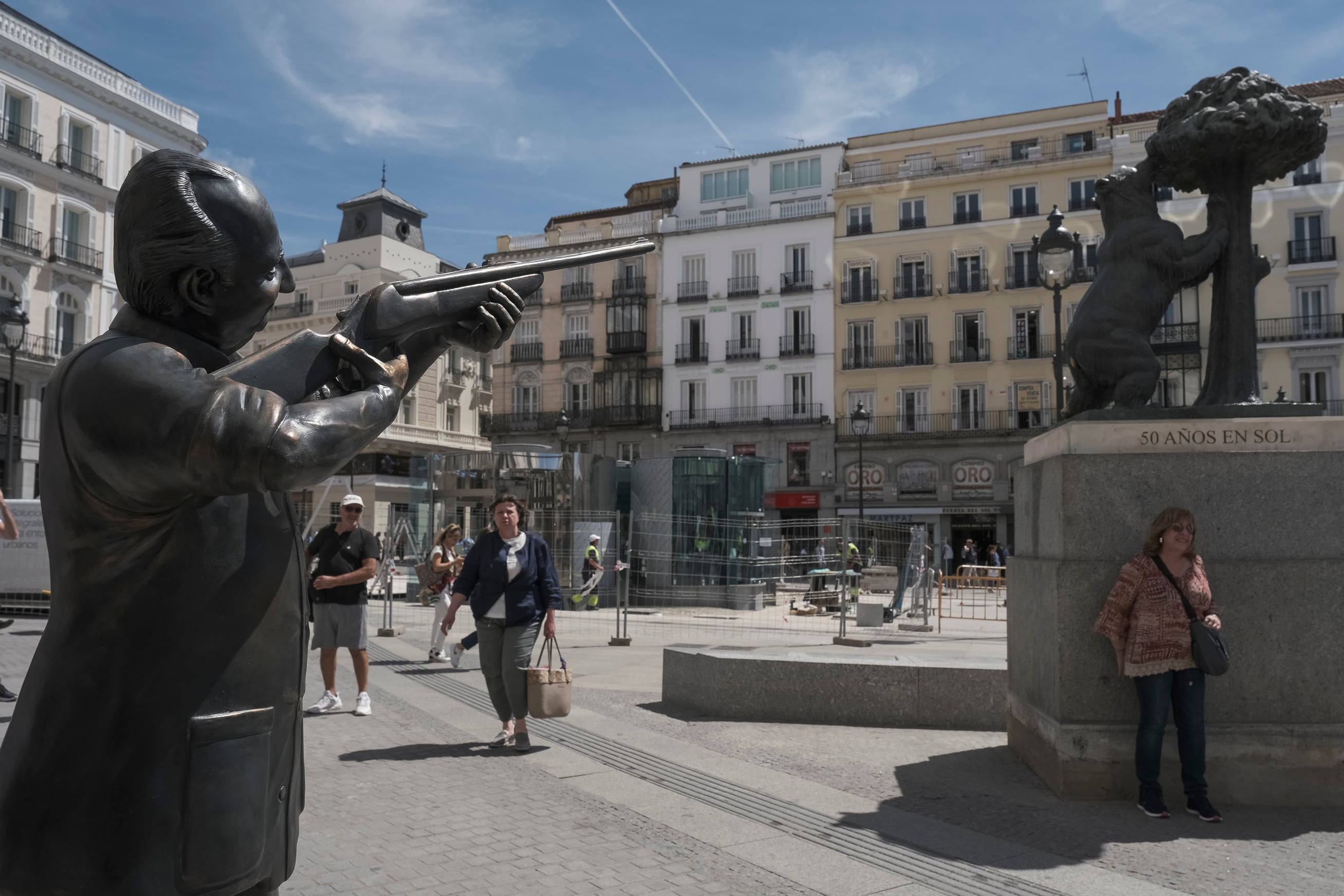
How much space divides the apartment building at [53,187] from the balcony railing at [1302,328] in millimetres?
42224

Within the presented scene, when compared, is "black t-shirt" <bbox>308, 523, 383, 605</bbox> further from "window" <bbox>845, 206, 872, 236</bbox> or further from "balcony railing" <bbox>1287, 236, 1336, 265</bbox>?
"balcony railing" <bbox>1287, 236, 1336, 265</bbox>

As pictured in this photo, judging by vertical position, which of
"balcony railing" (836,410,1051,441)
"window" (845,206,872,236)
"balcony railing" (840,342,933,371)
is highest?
"window" (845,206,872,236)

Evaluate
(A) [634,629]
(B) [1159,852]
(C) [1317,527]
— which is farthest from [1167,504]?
(A) [634,629]

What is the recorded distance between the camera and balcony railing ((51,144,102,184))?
116ft

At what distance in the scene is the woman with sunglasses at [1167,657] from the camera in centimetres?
500

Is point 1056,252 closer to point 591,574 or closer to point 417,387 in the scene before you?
point 591,574

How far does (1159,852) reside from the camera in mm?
4531

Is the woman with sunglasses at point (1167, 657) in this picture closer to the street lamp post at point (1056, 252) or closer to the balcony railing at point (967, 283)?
the street lamp post at point (1056, 252)

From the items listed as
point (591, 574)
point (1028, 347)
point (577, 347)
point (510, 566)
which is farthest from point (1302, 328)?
point (510, 566)

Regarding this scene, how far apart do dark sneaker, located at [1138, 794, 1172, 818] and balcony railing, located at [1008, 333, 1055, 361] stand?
3844 cm

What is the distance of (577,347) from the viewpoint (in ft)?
160

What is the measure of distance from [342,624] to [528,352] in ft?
138

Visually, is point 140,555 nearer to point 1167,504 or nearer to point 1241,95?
point 1167,504

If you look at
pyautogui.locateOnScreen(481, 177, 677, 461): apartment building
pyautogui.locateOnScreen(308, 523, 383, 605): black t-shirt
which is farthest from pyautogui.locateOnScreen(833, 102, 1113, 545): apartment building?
pyautogui.locateOnScreen(308, 523, 383, 605): black t-shirt
